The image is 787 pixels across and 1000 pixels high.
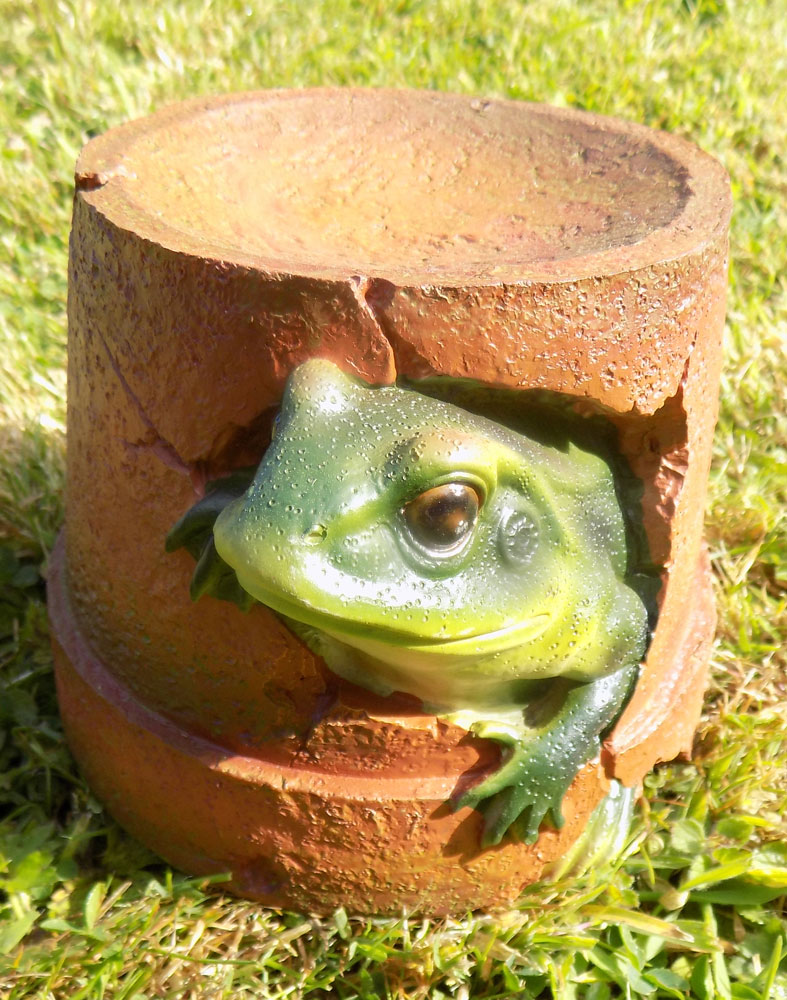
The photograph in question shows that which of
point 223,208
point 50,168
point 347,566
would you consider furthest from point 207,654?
point 50,168

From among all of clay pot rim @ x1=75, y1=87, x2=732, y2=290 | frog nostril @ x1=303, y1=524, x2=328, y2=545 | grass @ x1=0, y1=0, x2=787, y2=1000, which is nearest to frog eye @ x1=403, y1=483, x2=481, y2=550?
frog nostril @ x1=303, y1=524, x2=328, y2=545

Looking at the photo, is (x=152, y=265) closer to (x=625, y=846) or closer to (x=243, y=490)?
(x=243, y=490)

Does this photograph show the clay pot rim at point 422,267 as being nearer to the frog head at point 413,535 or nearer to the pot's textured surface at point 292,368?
the pot's textured surface at point 292,368

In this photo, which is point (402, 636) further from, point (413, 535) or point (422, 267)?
Result: point (422, 267)

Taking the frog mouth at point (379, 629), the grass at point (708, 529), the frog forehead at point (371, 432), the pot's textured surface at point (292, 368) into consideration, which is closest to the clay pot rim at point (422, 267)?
the pot's textured surface at point (292, 368)

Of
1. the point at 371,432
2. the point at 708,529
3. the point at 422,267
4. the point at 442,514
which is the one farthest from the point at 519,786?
the point at 708,529

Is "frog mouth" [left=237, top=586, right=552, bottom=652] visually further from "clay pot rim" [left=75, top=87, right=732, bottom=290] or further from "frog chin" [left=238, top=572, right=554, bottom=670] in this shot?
"clay pot rim" [left=75, top=87, right=732, bottom=290]

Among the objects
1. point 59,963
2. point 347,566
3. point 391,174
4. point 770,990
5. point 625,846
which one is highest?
point 391,174
